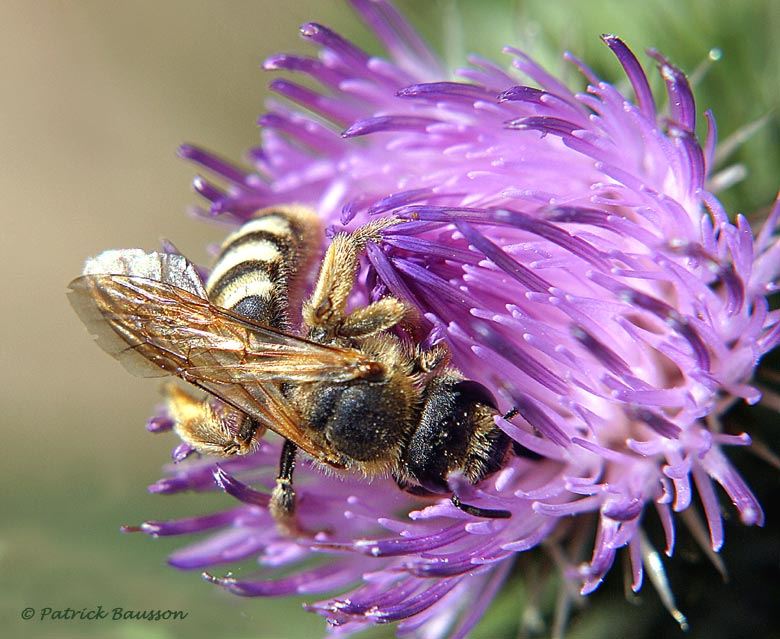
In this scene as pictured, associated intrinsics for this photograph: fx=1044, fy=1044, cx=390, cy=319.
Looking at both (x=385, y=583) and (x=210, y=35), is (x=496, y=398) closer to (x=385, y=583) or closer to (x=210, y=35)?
(x=385, y=583)

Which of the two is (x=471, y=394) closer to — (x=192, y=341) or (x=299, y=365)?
(x=299, y=365)

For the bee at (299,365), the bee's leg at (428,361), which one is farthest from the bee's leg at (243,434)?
the bee's leg at (428,361)

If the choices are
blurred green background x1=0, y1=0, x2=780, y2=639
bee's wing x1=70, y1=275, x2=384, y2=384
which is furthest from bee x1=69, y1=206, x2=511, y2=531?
blurred green background x1=0, y1=0, x2=780, y2=639

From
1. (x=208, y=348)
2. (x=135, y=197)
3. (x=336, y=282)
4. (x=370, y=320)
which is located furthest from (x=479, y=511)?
(x=135, y=197)

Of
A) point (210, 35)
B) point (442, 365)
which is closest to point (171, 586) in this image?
point (442, 365)

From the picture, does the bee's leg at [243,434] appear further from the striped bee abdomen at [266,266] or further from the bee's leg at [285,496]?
the striped bee abdomen at [266,266]

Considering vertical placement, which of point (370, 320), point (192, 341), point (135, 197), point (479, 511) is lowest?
point (135, 197)
